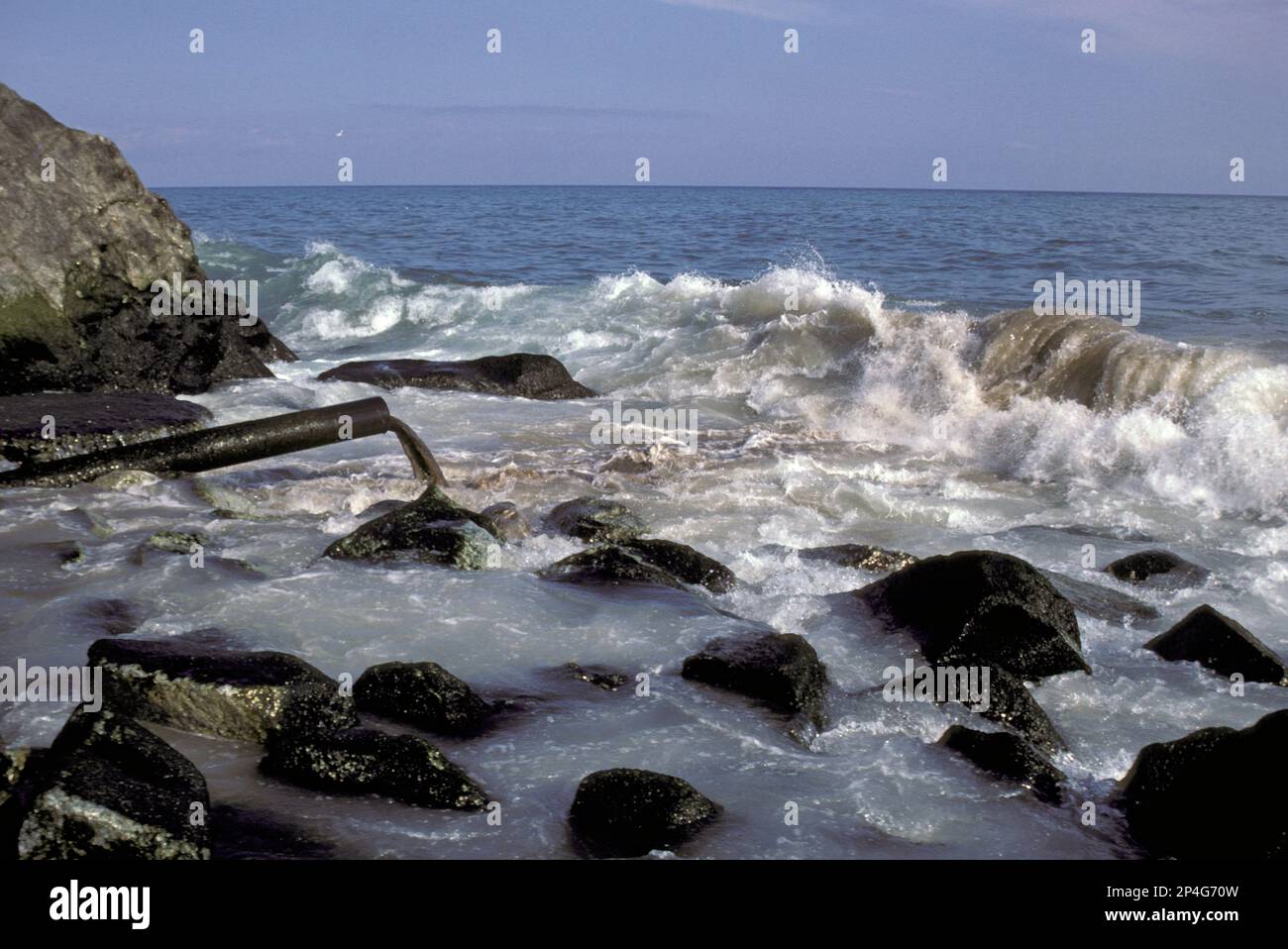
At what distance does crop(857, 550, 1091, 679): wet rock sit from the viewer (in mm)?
5383

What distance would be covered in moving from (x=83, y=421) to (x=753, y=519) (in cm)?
486

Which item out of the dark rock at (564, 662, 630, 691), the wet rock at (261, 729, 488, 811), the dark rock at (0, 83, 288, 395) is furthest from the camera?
the dark rock at (0, 83, 288, 395)

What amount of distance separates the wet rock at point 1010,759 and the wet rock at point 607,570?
6.78ft

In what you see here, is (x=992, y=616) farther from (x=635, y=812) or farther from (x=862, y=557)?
(x=635, y=812)

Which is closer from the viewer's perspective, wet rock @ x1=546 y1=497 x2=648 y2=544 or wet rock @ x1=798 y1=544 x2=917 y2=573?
wet rock @ x1=798 y1=544 x2=917 y2=573

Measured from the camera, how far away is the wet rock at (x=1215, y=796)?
3.65 metres

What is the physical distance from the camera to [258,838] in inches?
141

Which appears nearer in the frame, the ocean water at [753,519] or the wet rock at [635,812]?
the wet rock at [635,812]

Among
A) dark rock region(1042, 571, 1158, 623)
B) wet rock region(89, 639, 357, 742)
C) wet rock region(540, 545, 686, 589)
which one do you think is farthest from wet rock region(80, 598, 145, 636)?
A: dark rock region(1042, 571, 1158, 623)

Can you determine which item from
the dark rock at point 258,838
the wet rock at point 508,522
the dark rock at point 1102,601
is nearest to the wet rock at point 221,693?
the dark rock at point 258,838

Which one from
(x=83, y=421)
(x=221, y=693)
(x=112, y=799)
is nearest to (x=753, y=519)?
(x=221, y=693)

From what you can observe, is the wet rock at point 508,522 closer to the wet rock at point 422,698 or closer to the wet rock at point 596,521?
the wet rock at point 596,521

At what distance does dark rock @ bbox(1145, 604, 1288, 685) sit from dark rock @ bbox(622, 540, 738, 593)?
2.13 m

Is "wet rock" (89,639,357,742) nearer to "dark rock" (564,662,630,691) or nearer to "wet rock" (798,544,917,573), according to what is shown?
"dark rock" (564,662,630,691)
